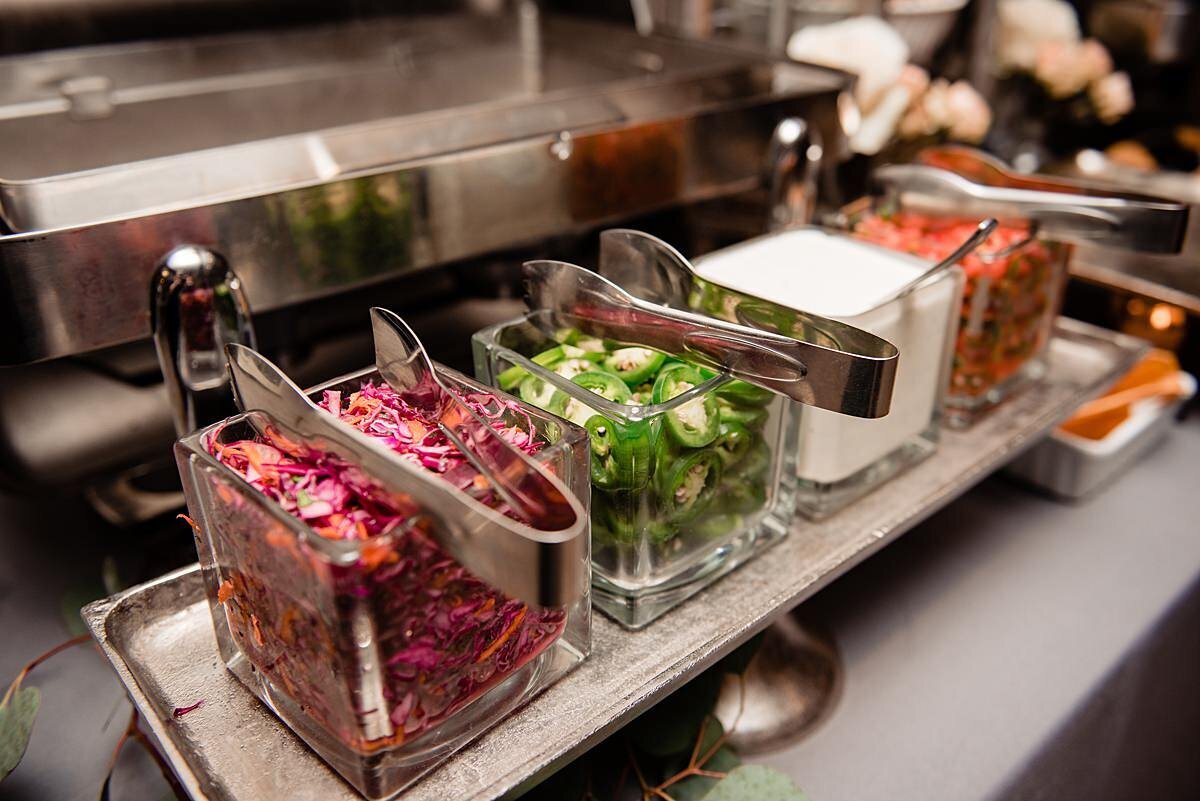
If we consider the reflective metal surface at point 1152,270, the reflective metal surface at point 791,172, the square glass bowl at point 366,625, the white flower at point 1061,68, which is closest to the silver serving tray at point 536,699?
the square glass bowl at point 366,625

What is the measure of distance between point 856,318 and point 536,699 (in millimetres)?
277

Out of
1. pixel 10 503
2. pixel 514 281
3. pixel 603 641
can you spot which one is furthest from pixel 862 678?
pixel 10 503

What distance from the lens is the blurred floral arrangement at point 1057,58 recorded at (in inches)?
52.8

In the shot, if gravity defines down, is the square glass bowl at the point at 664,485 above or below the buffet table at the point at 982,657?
above

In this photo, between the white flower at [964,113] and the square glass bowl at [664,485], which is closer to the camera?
the square glass bowl at [664,485]

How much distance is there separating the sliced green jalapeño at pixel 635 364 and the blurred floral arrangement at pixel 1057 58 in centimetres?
113

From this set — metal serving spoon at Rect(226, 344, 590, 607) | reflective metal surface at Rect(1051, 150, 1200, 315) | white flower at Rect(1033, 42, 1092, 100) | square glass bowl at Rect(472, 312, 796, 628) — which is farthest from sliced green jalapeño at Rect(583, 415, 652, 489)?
white flower at Rect(1033, 42, 1092, 100)

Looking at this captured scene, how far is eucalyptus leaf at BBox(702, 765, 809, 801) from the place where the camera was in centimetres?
53

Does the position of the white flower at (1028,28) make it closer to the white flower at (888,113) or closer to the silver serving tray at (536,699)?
the white flower at (888,113)

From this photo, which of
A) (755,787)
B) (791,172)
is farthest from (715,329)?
(791,172)

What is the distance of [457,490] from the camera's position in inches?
13.9

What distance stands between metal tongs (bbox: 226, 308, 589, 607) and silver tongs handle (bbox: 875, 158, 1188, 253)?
440 millimetres

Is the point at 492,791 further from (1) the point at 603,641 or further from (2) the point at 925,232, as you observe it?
(2) the point at 925,232

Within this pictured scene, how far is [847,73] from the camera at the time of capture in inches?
A: 35.9
